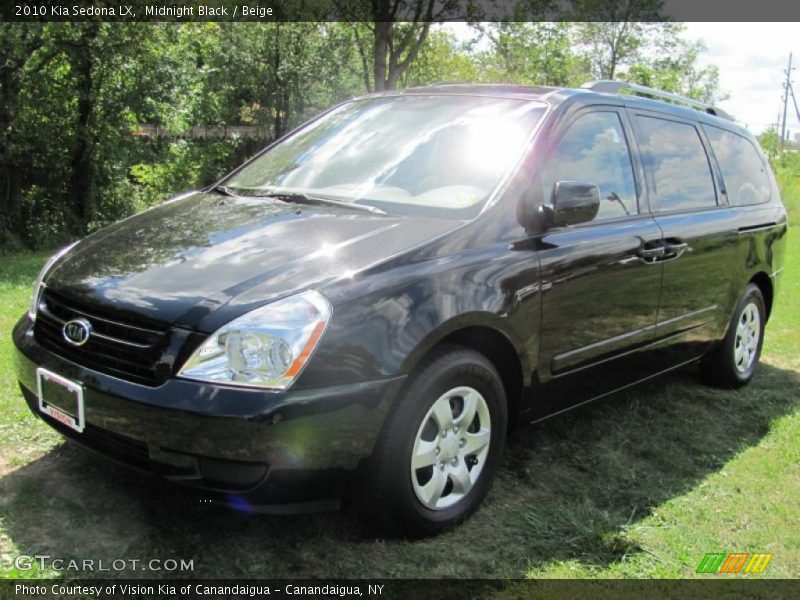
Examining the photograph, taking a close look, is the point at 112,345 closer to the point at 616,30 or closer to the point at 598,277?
the point at 598,277

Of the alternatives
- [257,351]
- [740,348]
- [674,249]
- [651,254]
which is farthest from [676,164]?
[257,351]

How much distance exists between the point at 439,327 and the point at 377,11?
21.4 m

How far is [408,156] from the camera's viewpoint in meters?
3.61

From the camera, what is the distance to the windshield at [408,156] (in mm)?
3375

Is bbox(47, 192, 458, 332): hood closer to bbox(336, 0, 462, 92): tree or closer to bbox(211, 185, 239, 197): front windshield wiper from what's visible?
bbox(211, 185, 239, 197): front windshield wiper

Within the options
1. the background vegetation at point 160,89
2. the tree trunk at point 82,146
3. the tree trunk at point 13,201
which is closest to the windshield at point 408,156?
the background vegetation at point 160,89

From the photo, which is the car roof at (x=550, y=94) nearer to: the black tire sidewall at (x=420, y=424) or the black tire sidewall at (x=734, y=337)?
the black tire sidewall at (x=734, y=337)

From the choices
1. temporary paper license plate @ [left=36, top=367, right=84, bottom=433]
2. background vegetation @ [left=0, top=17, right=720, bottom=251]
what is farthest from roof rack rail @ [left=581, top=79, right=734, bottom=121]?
background vegetation @ [left=0, top=17, right=720, bottom=251]

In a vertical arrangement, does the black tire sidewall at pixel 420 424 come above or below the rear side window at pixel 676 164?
below

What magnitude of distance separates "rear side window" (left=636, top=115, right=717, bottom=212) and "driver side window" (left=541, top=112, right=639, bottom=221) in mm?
237

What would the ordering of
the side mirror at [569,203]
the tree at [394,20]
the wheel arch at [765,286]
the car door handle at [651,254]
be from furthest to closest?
1. the tree at [394,20]
2. the wheel arch at [765,286]
3. the car door handle at [651,254]
4. the side mirror at [569,203]

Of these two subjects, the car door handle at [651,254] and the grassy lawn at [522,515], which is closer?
the grassy lawn at [522,515]
